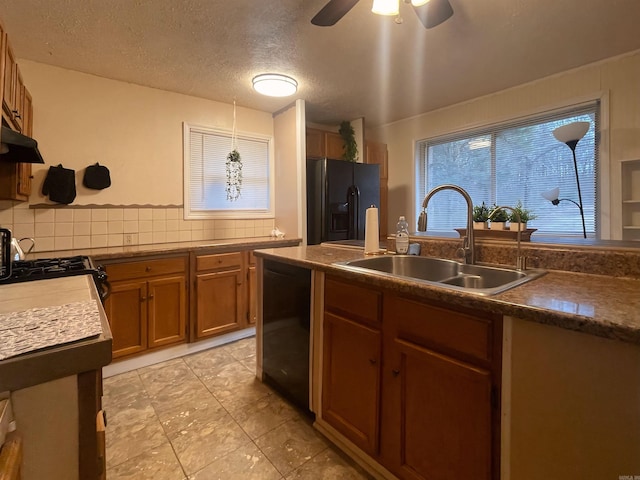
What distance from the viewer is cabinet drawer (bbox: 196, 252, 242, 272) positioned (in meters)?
2.70

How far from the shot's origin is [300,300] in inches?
71.1

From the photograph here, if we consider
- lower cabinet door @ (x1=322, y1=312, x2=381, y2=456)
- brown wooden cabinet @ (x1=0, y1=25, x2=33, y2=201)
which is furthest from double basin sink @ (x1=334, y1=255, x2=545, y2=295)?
brown wooden cabinet @ (x1=0, y1=25, x2=33, y2=201)

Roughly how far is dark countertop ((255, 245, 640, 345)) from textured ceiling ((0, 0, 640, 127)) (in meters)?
1.65

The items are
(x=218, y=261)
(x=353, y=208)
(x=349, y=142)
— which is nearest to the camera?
(x=218, y=261)

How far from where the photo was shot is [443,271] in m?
1.70

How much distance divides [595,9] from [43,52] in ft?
12.1

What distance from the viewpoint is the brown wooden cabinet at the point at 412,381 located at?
103 centimetres

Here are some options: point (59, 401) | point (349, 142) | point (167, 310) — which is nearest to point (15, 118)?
point (167, 310)

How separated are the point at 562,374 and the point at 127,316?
2.59m

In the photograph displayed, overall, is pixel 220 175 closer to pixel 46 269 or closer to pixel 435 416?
pixel 46 269

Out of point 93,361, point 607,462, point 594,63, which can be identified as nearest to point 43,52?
point 93,361

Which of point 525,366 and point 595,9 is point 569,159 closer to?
point 595,9

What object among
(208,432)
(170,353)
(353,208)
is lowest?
(208,432)

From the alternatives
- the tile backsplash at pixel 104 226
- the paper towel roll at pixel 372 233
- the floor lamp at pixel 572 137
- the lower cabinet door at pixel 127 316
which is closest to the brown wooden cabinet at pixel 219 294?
the lower cabinet door at pixel 127 316
